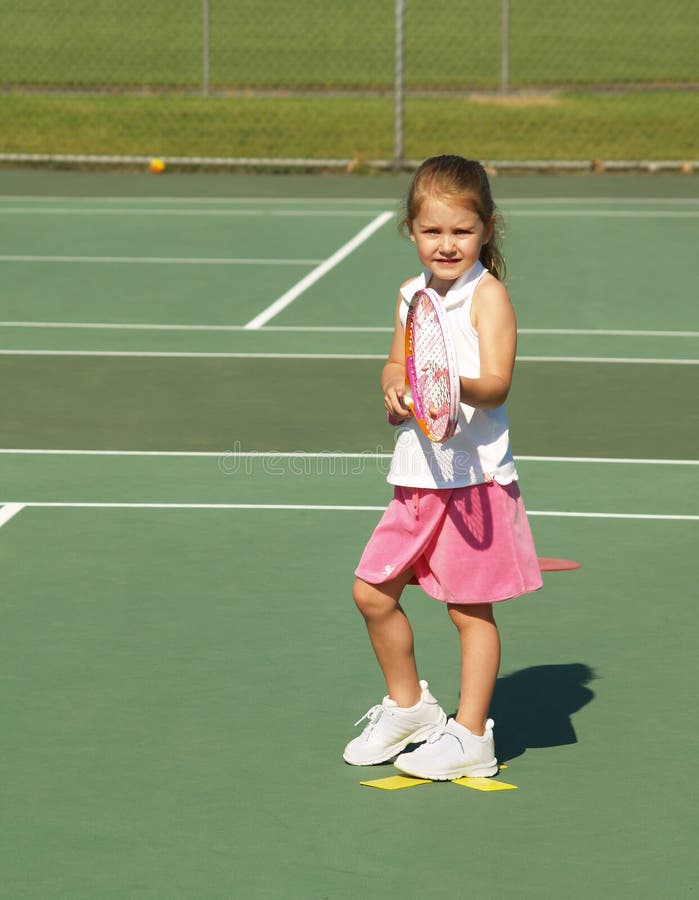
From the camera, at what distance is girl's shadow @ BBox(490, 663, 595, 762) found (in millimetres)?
5293

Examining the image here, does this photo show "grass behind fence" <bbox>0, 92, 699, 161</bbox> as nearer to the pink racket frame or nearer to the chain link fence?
the chain link fence

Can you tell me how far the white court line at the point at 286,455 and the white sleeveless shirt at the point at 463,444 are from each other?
399 centimetres

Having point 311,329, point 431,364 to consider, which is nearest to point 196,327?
point 311,329

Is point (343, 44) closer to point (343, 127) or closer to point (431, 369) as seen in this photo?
point (343, 127)

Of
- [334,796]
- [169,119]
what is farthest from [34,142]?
[334,796]

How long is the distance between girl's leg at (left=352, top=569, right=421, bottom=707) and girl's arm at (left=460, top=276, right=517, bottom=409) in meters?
0.49

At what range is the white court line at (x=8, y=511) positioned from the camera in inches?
309

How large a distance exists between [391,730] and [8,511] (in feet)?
10.7

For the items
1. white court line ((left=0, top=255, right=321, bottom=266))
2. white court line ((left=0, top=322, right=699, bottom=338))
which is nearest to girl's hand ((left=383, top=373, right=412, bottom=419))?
white court line ((left=0, top=322, right=699, bottom=338))

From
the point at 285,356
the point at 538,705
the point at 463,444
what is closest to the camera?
the point at 463,444

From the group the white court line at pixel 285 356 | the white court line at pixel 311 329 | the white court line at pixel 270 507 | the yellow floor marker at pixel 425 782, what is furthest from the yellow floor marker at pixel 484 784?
the white court line at pixel 311 329

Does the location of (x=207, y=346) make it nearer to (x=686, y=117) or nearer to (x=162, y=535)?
(x=162, y=535)

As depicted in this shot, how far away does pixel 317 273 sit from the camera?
14.8 metres

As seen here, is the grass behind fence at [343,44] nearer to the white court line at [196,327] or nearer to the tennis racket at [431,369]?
the white court line at [196,327]
